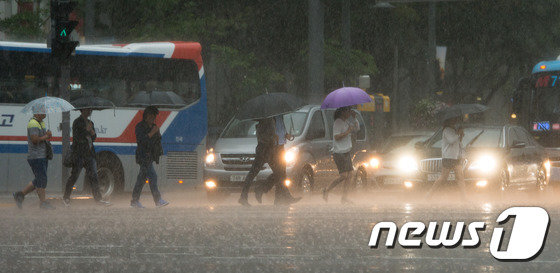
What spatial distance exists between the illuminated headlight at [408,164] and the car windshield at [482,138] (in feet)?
2.21

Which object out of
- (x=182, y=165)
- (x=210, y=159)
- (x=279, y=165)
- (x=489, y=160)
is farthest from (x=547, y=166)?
(x=279, y=165)

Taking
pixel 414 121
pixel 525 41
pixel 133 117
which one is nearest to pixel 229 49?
pixel 133 117

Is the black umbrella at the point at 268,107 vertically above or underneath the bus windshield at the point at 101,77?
underneath

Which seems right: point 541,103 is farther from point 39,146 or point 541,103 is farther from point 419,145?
point 39,146

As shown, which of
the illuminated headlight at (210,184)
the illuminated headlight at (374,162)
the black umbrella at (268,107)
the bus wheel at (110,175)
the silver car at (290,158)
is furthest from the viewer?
the illuminated headlight at (374,162)

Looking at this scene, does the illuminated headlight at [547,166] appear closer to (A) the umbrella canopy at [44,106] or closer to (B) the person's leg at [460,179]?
(B) the person's leg at [460,179]

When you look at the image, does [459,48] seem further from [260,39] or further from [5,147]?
[5,147]

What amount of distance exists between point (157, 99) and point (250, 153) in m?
A: 2.43

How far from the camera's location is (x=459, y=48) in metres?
42.3

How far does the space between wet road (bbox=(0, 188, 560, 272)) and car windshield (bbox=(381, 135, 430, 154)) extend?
4848 millimetres

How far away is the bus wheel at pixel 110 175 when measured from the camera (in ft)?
68.5

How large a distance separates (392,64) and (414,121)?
3239 mm

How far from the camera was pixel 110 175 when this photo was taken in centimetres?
2095

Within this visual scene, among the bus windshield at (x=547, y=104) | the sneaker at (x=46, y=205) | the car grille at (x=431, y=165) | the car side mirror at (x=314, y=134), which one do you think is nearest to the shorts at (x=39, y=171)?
the sneaker at (x=46, y=205)
